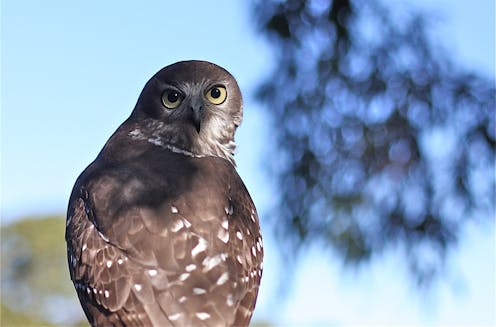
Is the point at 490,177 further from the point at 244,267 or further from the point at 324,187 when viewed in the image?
the point at 244,267

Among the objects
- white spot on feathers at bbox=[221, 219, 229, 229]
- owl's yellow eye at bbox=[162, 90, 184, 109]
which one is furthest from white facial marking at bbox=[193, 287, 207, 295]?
owl's yellow eye at bbox=[162, 90, 184, 109]

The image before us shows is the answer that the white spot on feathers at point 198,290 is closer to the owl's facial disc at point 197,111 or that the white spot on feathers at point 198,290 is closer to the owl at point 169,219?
the owl at point 169,219

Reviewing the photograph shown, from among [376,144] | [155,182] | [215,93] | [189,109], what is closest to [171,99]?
[189,109]

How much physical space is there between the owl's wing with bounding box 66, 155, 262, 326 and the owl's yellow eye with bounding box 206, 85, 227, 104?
61 cm

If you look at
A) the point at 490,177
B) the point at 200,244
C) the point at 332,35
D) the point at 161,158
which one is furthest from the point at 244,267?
the point at 490,177

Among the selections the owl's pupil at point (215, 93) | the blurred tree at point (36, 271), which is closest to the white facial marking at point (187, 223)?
the owl's pupil at point (215, 93)

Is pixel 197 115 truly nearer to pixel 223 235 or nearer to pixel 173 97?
pixel 173 97

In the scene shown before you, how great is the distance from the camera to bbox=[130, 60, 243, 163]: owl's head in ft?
17.6

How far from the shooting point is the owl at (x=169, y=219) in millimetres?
4344

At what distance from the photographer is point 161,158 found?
513 centimetres

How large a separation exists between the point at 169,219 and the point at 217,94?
4.02ft

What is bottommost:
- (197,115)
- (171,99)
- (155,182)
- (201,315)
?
(201,315)

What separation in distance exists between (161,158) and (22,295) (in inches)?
1414

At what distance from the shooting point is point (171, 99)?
5.44 m
